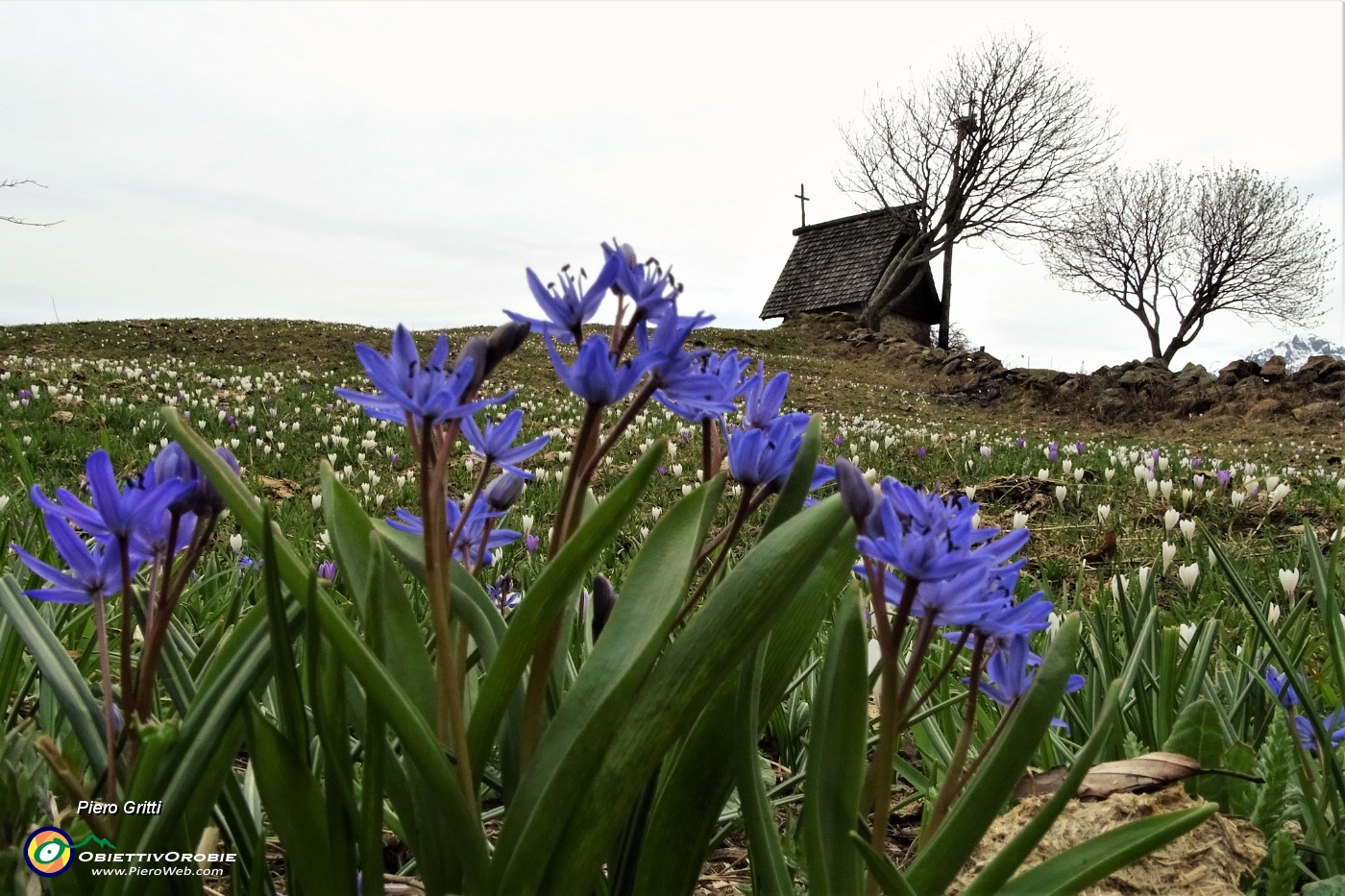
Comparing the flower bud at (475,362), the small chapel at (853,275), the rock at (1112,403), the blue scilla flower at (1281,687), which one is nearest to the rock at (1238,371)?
the rock at (1112,403)

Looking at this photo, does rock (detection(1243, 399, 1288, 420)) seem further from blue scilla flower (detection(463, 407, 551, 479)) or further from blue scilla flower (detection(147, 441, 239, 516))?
blue scilla flower (detection(147, 441, 239, 516))

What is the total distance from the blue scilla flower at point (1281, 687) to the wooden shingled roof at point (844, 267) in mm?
29012

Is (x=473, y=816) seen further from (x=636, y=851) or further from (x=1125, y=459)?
(x=1125, y=459)

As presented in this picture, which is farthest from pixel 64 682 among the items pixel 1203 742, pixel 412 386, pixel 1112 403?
pixel 1112 403

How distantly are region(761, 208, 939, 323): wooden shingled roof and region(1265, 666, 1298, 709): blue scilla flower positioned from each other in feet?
95.2

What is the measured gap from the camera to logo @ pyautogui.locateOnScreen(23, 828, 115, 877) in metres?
0.87

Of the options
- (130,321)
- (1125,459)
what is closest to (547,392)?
(1125,459)

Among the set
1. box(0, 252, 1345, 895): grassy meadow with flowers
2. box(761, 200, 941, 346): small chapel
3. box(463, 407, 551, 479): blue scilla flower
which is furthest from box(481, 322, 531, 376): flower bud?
box(761, 200, 941, 346): small chapel

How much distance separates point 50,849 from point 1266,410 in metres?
18.1

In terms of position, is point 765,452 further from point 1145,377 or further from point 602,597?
point 1145,377

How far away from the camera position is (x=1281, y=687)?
1.77 metres

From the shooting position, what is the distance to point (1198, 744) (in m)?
1.48

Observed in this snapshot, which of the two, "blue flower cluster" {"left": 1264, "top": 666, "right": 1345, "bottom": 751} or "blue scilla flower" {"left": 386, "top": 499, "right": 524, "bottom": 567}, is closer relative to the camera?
"blue scilla flower" {"left": 386, "top": 499, "right": 524, "bottom": 567}

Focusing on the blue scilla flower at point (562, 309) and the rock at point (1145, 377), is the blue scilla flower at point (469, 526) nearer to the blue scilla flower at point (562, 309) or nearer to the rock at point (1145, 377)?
Answer: the blue scilla flower at point (562, 309)
